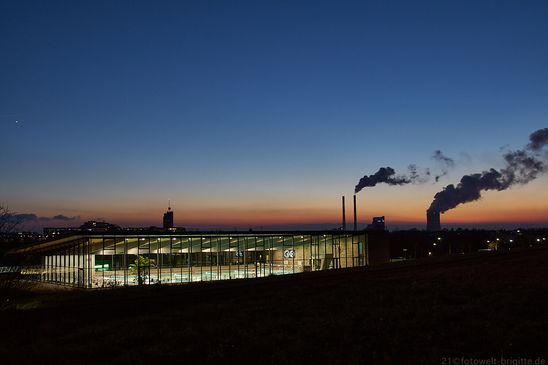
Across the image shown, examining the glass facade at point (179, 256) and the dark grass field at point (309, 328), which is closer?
the dark grass field at point (309, 328)

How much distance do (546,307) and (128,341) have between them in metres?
10.8

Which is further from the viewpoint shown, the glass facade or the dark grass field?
the glass facade

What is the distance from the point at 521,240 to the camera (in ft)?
346

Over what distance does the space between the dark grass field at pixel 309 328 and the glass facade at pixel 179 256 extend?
17.4m

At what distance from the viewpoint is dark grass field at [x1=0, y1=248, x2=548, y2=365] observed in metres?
10.1

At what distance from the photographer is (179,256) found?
40469 millimetres

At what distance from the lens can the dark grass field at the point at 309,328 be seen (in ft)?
33.2

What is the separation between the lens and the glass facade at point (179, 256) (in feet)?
125

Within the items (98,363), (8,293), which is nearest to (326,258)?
(8,293)

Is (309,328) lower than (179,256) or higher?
higher

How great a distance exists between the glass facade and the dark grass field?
17397mm

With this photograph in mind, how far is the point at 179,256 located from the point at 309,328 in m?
29.1

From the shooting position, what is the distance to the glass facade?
125ft

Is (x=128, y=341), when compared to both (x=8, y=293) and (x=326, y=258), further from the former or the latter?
(x=326, y=258)
